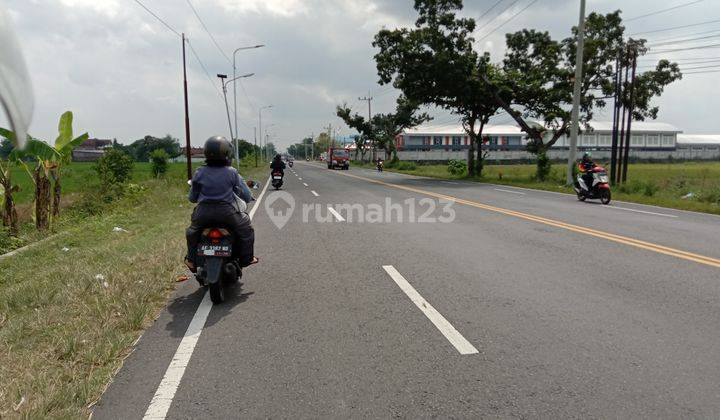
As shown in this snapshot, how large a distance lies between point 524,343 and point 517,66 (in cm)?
3270

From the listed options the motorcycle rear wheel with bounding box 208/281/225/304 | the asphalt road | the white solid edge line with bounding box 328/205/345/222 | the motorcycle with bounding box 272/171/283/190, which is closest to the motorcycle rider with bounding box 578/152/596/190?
the asphalt road

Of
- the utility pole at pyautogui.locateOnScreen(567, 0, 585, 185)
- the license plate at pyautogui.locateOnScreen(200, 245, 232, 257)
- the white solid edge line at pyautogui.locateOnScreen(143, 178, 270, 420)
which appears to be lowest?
the white solid edge line at pyautogui.locateOnScreen(143, 178, 270, 420)

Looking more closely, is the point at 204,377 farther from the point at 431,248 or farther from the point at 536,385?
the point at 431,248

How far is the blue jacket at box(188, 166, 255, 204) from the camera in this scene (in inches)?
225

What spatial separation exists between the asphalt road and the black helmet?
167 cm

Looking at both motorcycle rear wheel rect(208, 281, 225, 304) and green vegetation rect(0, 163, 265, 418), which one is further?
motorcycle rear wheel rect(208, 281, 225, 304)

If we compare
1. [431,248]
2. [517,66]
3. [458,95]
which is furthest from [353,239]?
[517,66]

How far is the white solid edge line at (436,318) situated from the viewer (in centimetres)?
416

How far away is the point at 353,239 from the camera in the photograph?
31.3ft

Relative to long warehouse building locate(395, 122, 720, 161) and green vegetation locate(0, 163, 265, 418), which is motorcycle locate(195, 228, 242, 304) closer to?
green vegetation locate(0, 163, 265, 418)

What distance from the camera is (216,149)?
5816mm

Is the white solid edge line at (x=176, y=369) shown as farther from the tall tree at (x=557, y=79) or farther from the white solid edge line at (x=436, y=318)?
the tall tree at (x=557, y=79)

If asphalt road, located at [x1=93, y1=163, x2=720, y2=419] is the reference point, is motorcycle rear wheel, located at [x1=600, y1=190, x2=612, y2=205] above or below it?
above

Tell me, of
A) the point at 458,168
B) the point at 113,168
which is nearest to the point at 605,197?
the point at 113,168
